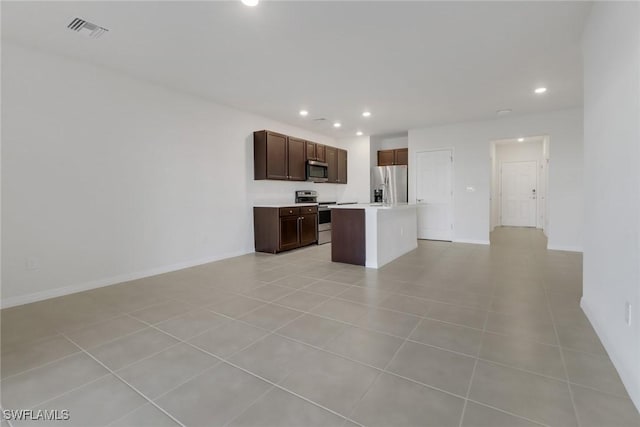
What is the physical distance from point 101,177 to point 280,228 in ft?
8.88

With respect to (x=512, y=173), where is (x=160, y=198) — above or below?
below

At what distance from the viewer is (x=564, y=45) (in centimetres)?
306

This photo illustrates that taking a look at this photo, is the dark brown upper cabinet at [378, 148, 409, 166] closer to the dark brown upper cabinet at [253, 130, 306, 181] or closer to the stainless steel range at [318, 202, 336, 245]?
the stainless steel range at [318, 202, 336, 245]

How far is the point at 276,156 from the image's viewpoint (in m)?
5.61

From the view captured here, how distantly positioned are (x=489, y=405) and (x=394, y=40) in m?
3.04

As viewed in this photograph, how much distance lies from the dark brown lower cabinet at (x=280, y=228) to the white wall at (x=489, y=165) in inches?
116

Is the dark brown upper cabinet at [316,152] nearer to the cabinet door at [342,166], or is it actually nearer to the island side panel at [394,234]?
the cabinet door at [342,166]

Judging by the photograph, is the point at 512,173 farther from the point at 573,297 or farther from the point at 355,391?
the point at 355,391

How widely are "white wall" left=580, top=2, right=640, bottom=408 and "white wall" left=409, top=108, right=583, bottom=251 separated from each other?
12.0ft

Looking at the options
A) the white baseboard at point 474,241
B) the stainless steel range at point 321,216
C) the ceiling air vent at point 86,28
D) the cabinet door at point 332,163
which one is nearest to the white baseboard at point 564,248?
the white baseboard at point 474,241

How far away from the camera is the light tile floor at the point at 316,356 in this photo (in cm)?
146

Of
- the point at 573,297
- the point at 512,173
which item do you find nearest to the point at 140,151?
the point at 573,297

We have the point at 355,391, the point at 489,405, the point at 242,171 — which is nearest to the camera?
the point at 489,405

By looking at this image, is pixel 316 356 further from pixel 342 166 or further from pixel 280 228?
pixel 342 166
